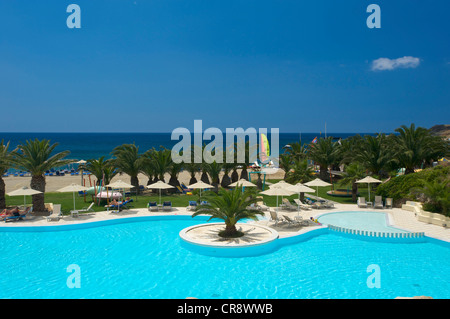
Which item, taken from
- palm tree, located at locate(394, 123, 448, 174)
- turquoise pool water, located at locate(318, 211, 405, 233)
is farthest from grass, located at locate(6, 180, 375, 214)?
palm tree, located at locate(394, 123, 448, 174)

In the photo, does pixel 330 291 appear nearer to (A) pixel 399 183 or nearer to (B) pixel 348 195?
(A) pixel 399 183

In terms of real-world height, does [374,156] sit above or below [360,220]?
above

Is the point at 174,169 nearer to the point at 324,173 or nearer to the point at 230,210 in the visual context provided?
the point at 324,173

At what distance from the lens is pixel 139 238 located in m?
13.6

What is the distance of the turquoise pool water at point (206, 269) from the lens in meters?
8.70

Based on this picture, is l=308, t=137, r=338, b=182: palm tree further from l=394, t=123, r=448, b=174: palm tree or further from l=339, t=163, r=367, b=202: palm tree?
l=339, t=163, r=367, b=202: palm tree

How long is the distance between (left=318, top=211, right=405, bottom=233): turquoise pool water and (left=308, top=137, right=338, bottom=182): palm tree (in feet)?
31.5

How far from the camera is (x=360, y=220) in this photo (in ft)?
53.7

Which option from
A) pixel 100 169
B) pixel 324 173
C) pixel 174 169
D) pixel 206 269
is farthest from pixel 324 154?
pixel 206 269

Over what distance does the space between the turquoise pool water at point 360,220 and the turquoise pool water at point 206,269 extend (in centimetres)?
162

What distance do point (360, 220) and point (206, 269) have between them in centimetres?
964

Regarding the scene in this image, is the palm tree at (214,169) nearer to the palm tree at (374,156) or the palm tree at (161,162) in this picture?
the palm tree at (161,162)

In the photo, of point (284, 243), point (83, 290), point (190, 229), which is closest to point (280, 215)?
point (284, 243)

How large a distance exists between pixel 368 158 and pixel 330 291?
16084 millimetres
